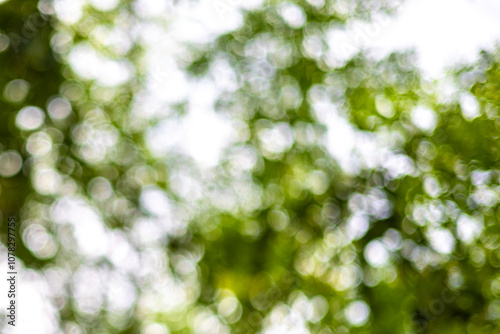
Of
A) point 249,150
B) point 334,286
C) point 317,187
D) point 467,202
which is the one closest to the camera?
point 467,202

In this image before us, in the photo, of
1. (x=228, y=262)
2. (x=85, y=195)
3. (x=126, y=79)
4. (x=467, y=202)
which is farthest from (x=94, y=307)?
(x=467, y=202)

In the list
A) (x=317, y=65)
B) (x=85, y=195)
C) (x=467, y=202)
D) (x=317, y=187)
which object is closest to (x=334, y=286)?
(x=317, y=187)

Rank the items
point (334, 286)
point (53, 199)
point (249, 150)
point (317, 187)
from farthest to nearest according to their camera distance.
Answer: point (53, 199)
point (249, 150)
point (317, 187)
point (334, 286)

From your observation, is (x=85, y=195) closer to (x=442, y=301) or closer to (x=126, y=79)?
(x=126, y=79)

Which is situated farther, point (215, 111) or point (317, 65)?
point (215, 111)

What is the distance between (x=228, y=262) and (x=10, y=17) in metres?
2.93

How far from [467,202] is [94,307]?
3.35 metres

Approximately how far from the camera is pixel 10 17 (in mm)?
4094

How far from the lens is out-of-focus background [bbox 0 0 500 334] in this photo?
3273 mm

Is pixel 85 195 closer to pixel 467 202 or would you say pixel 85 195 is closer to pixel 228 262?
pixel 228 262

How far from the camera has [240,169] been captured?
13.8 feet

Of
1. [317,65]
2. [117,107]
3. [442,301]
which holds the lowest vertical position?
[117,107]

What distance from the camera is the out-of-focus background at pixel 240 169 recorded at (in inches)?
129

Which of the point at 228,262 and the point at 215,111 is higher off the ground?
the point at 215,111
